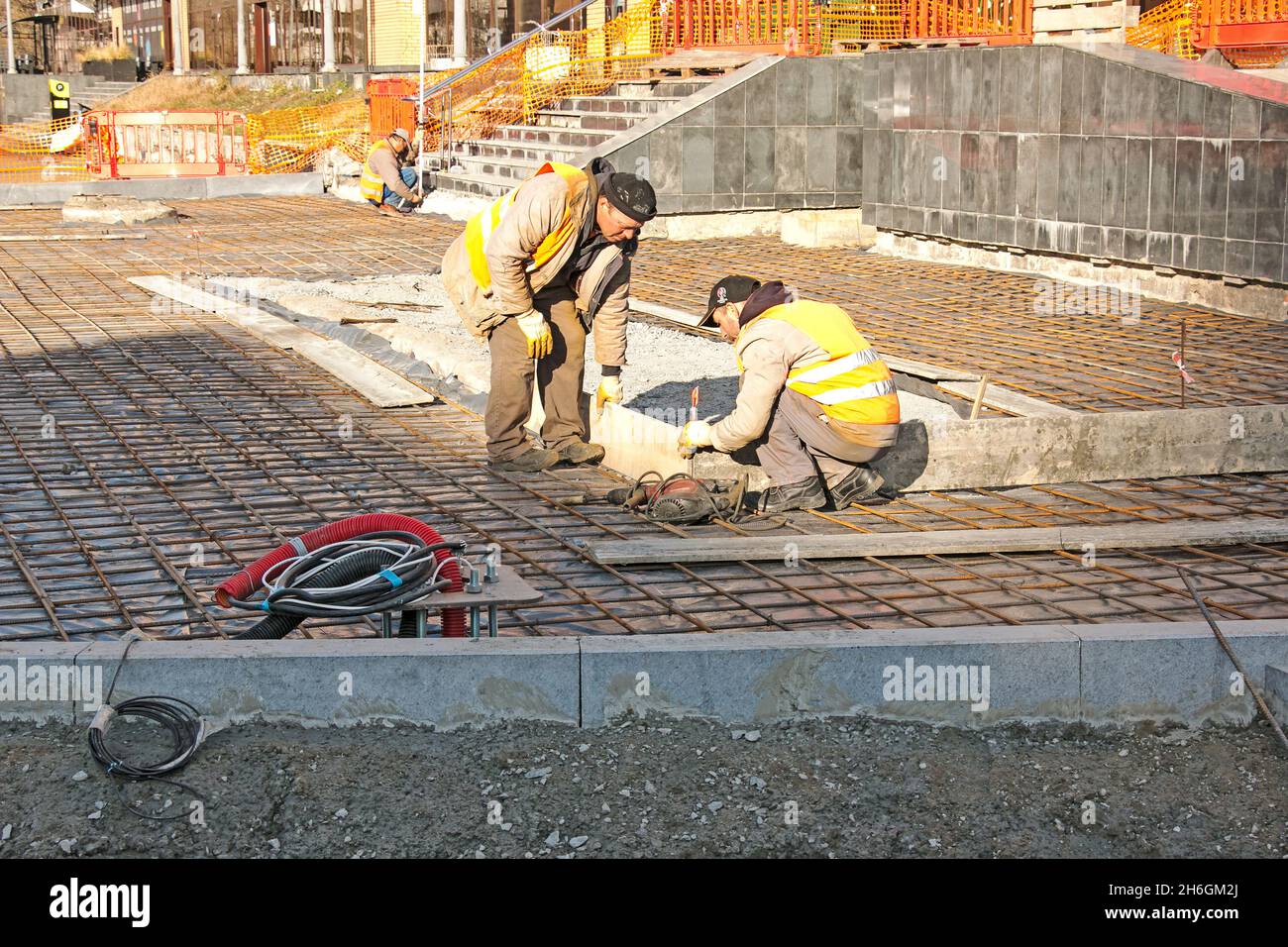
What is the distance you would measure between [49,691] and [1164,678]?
10.6 feet

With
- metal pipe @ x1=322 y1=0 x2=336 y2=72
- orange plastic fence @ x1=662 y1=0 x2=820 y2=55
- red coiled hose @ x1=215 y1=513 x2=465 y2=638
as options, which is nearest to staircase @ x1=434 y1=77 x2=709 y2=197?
orange plastic fence @ x1=662 y1=0 x2=820 y2=55

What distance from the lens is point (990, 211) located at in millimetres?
14422

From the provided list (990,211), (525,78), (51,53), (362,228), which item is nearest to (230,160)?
(525,78)

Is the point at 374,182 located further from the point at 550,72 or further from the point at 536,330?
the point at 536,330

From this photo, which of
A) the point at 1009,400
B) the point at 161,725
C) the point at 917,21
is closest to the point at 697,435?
the point at 1009,400

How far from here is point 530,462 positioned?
7.59 m

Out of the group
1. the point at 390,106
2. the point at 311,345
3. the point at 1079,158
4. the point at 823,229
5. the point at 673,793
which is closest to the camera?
the point at 673,793

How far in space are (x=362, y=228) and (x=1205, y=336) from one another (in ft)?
33.9

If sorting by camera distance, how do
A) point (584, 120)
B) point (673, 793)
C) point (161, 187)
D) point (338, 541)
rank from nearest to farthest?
point (673, 793) → point (338, 541) → point (584, 120) → point (161, 187)

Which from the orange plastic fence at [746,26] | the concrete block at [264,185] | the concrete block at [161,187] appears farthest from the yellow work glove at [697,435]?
the concrete block at [264,185]

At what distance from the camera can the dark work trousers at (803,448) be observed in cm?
662

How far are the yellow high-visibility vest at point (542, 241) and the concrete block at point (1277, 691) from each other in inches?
143

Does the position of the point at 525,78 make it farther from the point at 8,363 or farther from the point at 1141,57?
the point at 8,363

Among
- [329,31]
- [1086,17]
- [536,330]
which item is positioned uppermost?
[329,31]
